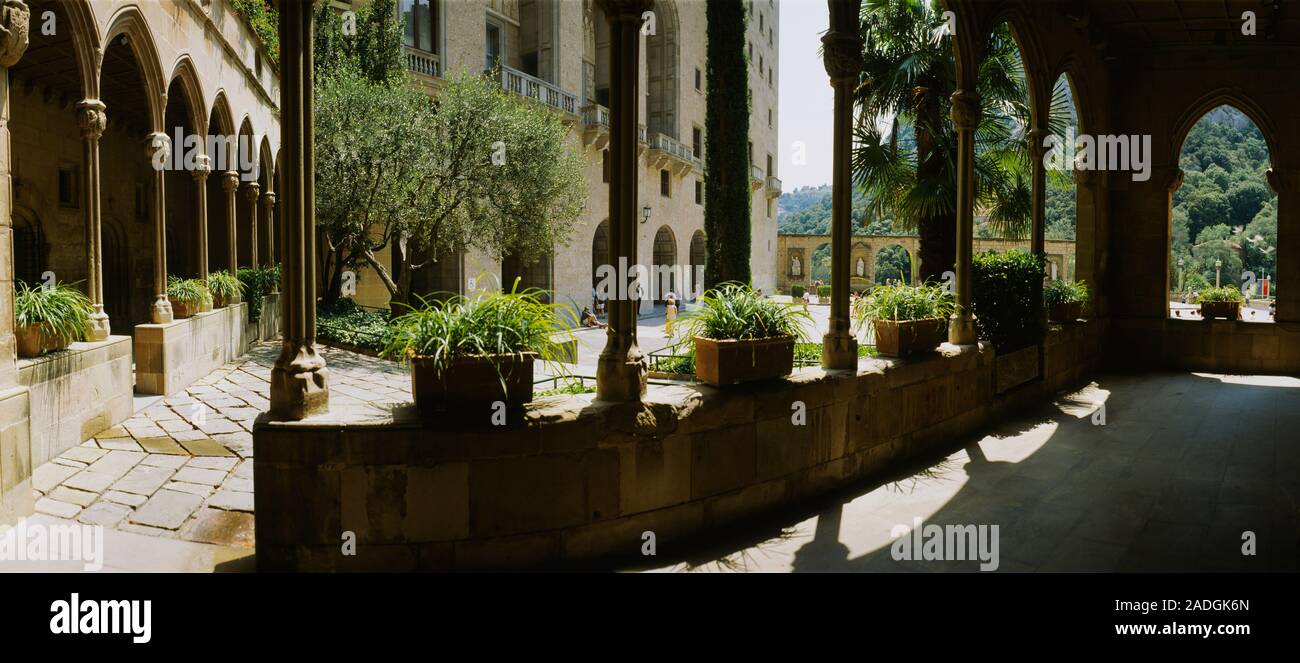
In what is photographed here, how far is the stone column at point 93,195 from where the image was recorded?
23.5 ft

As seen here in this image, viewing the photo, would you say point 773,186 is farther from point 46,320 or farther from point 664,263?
point 46,320

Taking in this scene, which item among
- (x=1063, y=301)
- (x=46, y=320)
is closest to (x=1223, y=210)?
(x=1063, y=301)

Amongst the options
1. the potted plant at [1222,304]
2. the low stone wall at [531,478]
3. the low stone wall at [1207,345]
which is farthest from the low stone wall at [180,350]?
the potted plant at [1222,304]

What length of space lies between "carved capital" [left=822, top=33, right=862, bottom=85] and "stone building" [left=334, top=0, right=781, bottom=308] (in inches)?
470

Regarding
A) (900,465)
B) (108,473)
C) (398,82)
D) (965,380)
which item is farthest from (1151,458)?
(398,82)

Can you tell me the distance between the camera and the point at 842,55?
17.6 ft

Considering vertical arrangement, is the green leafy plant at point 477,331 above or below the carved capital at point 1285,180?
below

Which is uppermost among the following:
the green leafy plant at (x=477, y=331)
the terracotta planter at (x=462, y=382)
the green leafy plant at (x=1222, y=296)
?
the green leafy plant at (x=1222, y=296)

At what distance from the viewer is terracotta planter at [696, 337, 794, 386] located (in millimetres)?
4305

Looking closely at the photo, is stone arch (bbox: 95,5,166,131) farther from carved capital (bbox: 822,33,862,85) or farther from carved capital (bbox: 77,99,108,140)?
carved capital (bbox: 822,33,862,85)

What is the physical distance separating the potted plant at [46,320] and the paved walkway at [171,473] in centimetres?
90

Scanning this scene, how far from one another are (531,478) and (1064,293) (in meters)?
8.90

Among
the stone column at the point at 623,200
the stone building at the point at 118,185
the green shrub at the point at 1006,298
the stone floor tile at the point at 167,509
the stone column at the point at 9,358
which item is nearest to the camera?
the stone column at the point at 623,200

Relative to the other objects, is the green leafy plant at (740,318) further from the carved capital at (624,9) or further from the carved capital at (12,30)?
the carved capital at (12,30)
